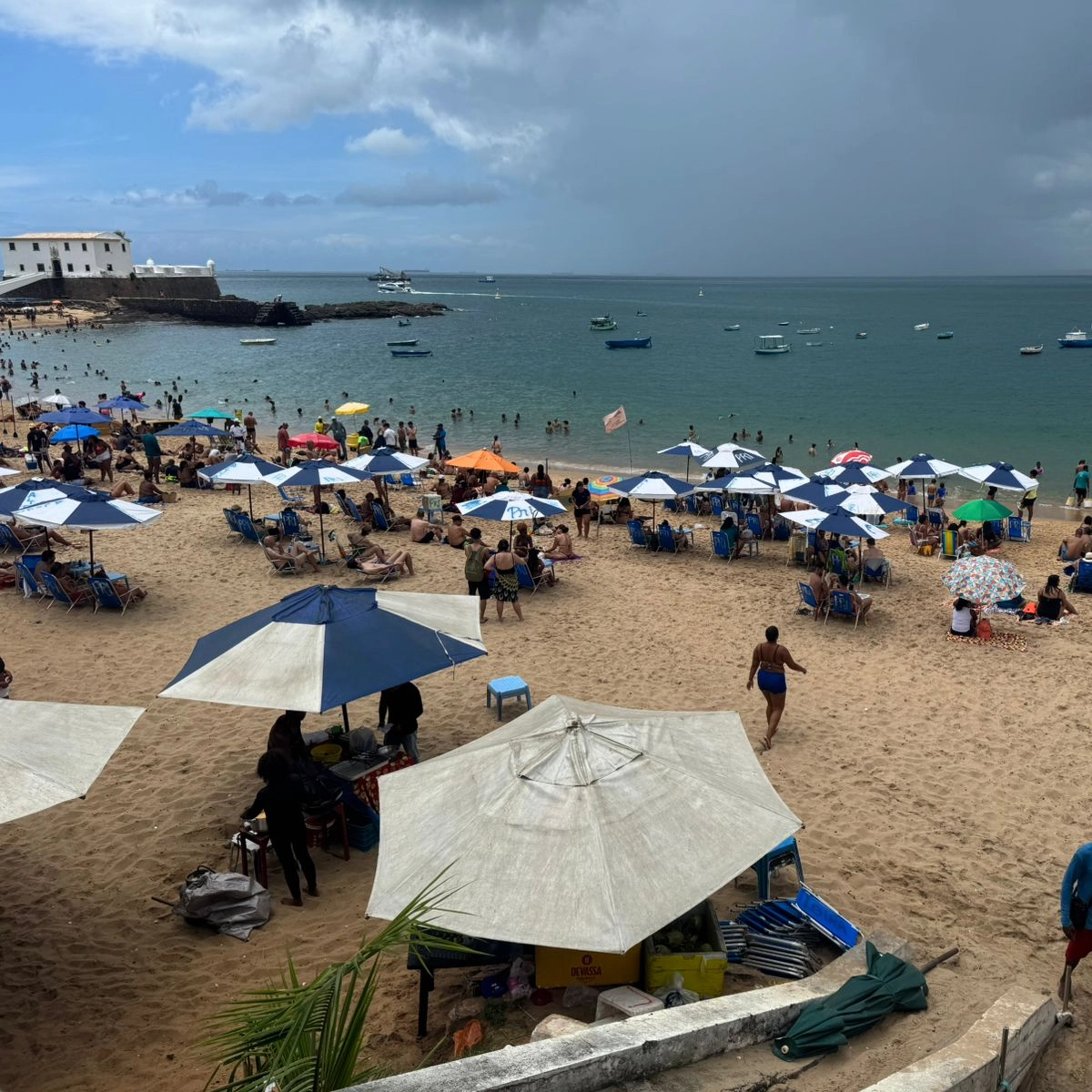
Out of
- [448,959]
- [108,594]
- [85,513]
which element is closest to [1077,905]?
[448,959]

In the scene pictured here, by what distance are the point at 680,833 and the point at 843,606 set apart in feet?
27.8

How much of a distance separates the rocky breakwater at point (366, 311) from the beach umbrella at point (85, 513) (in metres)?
100

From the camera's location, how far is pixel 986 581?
37.2 feet

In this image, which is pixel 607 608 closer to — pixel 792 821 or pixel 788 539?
pixel 788 539

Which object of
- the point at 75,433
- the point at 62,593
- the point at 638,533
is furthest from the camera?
the point at 75,433

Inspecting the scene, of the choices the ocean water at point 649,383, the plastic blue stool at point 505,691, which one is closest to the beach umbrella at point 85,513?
the plastic blue stool at point 505,691

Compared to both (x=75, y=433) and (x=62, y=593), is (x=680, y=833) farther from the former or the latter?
(x=75, y=433)

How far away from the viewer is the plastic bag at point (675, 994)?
457cm

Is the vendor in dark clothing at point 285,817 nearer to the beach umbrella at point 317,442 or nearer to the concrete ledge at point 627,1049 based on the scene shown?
the concrete ledge at point 627,1049

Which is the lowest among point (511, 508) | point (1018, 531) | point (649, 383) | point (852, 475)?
point (1018, 531)

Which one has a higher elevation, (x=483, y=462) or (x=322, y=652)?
(x=483, y=462)

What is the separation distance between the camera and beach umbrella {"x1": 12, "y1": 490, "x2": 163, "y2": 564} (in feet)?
35.9

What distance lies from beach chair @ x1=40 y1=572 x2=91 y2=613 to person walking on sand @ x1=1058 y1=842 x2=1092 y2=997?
11.9m

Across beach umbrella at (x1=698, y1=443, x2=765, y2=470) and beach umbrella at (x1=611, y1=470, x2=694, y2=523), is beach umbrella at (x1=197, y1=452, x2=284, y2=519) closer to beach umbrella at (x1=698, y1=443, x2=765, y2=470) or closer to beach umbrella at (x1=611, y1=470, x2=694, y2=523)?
beach umbrella at (x1=611, y1=470, x2=694, y2=523)
